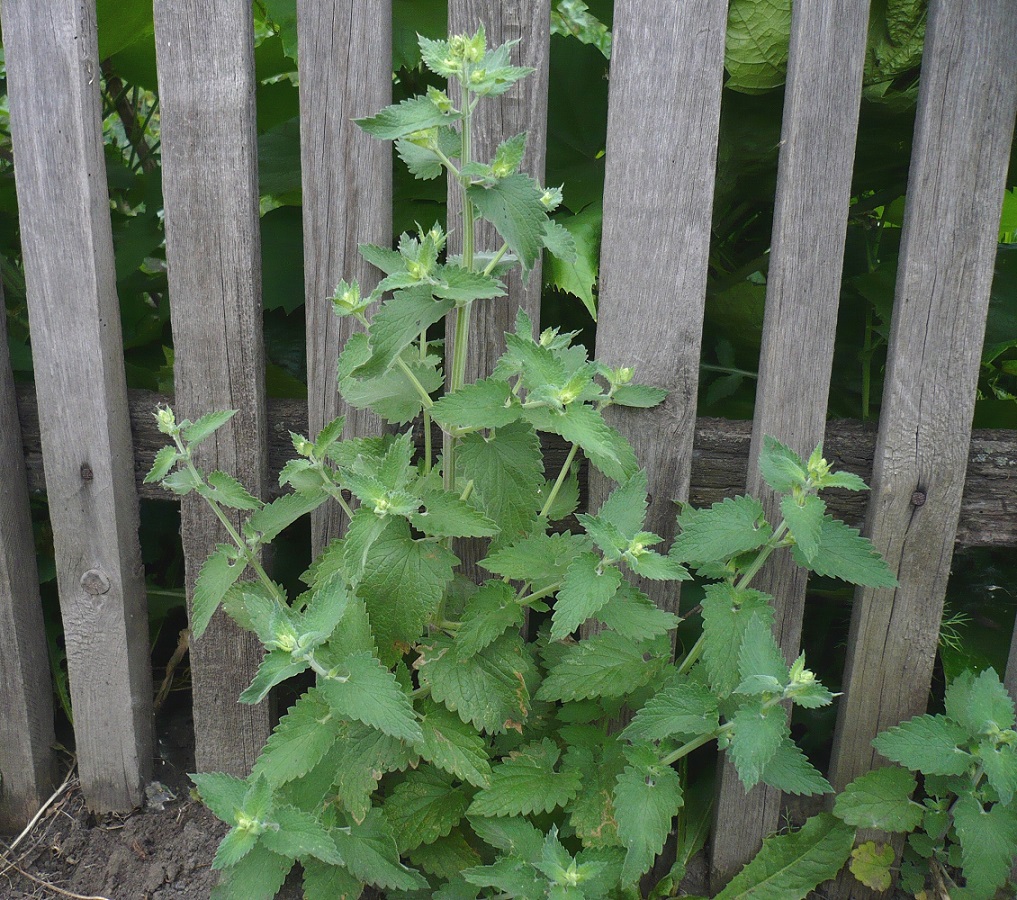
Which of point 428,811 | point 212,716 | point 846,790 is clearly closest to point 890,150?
point 846,790

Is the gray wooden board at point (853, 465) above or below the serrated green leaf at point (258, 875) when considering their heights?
above

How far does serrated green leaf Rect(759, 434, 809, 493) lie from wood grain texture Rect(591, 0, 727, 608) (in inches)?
7.4

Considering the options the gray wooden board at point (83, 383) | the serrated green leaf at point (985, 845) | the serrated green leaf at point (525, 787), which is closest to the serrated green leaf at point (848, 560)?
the serrated green leaf at point (985, 845)

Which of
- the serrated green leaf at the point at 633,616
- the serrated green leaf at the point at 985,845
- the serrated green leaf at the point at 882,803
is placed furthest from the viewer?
the serrated green leaf at the point at 882,803

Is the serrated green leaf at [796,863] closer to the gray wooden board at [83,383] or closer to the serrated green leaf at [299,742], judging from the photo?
the serrated green leaf at [299,742]

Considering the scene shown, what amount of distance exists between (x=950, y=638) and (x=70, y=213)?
6.41ft

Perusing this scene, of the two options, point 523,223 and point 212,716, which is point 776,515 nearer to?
point 523,223

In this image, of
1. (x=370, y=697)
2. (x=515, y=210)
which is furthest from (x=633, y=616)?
(x=515, y=210)

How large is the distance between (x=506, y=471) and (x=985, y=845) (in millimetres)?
1058

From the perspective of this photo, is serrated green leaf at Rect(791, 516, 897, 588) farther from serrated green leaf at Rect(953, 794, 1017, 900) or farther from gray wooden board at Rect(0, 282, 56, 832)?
gray wooden board at Rect(0, 282, 56, 832)

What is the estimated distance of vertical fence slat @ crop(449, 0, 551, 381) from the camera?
1482mm

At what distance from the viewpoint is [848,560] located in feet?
4.82

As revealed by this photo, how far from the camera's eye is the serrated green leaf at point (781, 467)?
4.68 ft

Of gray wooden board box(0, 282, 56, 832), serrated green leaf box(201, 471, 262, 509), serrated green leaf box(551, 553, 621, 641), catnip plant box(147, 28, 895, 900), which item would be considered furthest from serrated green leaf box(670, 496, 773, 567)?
gray wooden board box(0, 282, 56, 832)
